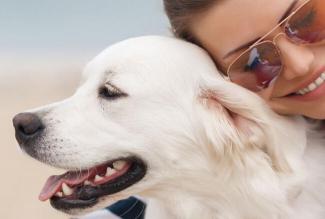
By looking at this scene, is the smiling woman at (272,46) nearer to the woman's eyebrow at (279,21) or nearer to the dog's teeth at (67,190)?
the woman's eyebrow at (279,21)

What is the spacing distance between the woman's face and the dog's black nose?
20.0 inches

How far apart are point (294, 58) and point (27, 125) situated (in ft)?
2.33

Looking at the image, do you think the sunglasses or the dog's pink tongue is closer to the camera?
the sunglasses

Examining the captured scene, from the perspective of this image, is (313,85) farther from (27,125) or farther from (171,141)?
(27,125)

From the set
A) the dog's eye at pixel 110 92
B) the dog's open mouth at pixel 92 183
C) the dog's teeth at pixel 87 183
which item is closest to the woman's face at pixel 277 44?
the dog's eye at pixel 110 92

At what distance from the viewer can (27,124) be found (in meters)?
1.88

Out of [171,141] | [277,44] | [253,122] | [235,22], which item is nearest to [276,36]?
[277,44]

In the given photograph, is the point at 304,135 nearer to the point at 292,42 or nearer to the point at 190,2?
the point at 292,42

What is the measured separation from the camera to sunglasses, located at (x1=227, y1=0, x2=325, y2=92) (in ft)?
5.65

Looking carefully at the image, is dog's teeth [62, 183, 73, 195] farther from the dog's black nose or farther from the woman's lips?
the woman's lips

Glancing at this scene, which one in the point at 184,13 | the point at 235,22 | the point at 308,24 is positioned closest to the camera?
the point at 308,24

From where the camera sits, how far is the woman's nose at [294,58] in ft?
5.70

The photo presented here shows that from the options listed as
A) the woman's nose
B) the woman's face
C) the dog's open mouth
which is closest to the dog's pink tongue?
the dog's open mouth

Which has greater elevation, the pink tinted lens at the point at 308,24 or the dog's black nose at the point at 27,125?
the pink tinted lens at the point at 308,24
